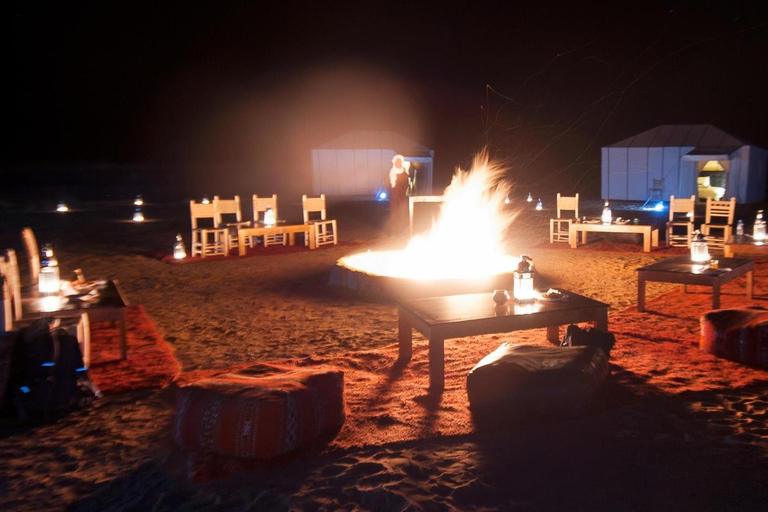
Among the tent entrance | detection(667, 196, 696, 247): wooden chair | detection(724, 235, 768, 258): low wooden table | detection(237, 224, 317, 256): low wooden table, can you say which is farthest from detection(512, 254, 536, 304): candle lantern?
the tent entrance

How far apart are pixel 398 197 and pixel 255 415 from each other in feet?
26.7

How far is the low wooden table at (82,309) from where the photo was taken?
470 cm

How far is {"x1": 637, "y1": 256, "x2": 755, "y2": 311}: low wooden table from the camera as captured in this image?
19.4 ft

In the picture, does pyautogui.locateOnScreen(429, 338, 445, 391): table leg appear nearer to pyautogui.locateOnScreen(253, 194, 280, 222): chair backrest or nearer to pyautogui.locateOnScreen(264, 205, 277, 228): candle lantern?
pyautogui.locateOnScreen(264, 205, 277, 228): candle lantern

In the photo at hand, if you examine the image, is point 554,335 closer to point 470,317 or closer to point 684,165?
point 470,317

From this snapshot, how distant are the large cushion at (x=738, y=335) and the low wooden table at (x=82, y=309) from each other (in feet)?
14.8

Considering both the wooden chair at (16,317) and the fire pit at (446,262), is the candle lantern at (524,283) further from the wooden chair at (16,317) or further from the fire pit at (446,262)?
the wooden chair at (16,317)

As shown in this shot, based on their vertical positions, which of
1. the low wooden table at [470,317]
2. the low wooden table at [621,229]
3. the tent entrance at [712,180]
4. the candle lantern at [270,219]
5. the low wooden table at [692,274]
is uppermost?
the tent entrance at [712,180]

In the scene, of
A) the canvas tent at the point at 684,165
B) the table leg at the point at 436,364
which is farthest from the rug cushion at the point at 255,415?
the canvas tent at the point at 684,165

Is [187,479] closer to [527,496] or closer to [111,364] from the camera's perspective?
[527,496]

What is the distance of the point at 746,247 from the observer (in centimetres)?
752

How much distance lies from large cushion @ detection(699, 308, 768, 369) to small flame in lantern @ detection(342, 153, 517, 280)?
2341 millimetres

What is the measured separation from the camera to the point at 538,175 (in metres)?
31.4

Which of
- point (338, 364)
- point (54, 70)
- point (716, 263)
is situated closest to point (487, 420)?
point (338, 364)
